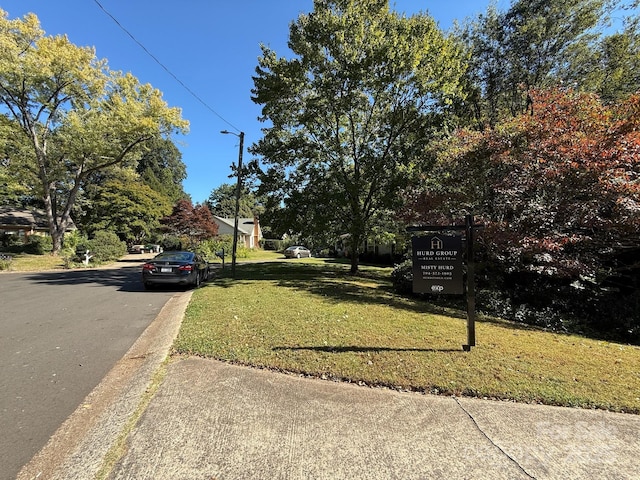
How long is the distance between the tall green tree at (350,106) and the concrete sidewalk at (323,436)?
11.5 metres

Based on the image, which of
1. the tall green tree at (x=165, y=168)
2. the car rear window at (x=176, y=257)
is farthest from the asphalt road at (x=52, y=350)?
the tall green tree at (x=165, y=168)

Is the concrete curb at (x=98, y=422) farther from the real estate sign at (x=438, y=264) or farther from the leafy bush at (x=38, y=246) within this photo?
the leafy bush at (x=38, y=246)

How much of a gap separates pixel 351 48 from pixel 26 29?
886 inches

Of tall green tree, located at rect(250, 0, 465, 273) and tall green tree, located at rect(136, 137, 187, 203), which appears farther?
tall green tree, located at rect(136, 137, 187, 203)

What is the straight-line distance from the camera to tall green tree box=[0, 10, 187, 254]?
22438 millimetres

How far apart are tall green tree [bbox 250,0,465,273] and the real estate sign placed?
29.6ft

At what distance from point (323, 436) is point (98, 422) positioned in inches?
82.8

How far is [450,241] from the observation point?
5.43 metres

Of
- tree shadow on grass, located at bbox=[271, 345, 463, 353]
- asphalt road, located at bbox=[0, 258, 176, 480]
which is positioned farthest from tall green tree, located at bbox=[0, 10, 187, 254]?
tree shadow on grass, located at bbox=[271, 345, 463, 353]

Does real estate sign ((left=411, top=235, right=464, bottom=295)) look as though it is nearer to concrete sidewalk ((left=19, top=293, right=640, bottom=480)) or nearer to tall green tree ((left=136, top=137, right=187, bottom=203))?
concrete sidewalk ((left=19, top=293, right=640, bottom=480))

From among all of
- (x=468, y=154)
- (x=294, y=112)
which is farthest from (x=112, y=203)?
(x=468, y=154)

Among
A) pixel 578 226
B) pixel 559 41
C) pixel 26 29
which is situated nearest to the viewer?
pixel 578 226

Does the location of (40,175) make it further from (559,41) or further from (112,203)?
(559,41)

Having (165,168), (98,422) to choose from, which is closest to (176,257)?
(98,422)
